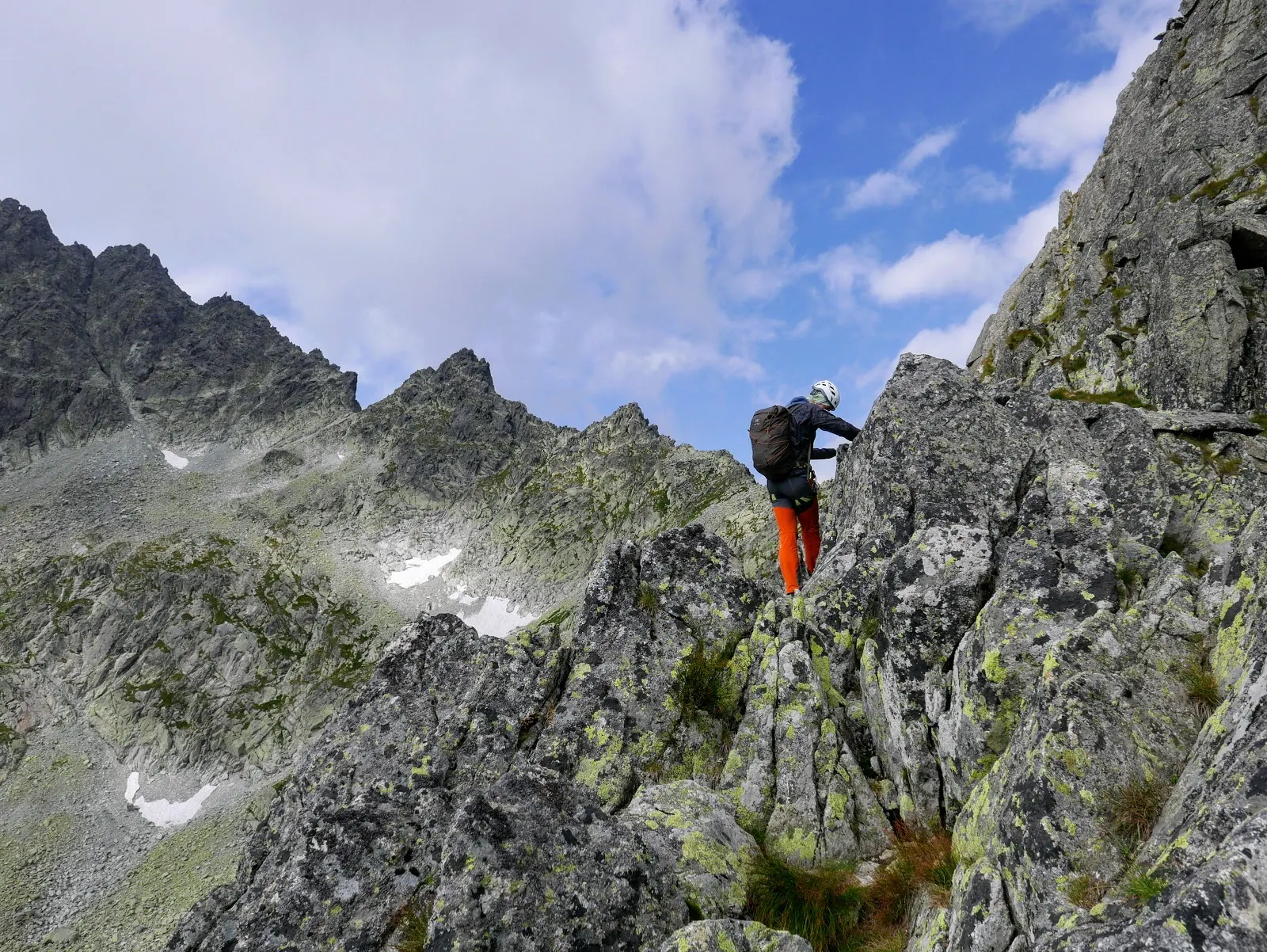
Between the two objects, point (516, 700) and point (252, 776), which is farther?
point (252, 776)

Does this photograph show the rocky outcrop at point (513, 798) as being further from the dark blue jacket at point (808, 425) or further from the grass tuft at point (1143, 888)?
the grass tuft at point (1143, 888)

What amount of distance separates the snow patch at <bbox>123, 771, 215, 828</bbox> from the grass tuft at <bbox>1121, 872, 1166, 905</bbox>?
104614mm

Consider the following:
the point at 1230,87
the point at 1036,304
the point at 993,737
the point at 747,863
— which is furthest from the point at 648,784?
the point at 1230,87

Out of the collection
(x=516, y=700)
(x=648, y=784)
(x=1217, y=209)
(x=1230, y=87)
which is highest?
(x=1230, y=87)

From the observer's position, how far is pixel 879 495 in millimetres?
14836

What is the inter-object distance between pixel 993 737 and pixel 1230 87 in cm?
5995

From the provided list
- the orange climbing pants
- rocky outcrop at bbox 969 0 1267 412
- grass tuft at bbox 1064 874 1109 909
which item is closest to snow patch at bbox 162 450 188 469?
rocky outcrop at bbox 969 0 1267 412

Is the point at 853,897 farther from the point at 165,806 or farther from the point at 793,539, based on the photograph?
the point at 165,806

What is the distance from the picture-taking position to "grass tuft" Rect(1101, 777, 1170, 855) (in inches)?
245

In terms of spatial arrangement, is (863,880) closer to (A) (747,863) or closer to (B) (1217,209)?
(A) (747,863)

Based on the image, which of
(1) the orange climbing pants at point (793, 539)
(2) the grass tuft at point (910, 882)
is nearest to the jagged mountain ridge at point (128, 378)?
(1) the orange climbing pants at point (793, 539)

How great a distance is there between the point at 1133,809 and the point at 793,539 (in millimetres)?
10282

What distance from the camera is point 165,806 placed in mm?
84312

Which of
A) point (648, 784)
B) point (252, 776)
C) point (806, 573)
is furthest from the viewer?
point (252, 776)
